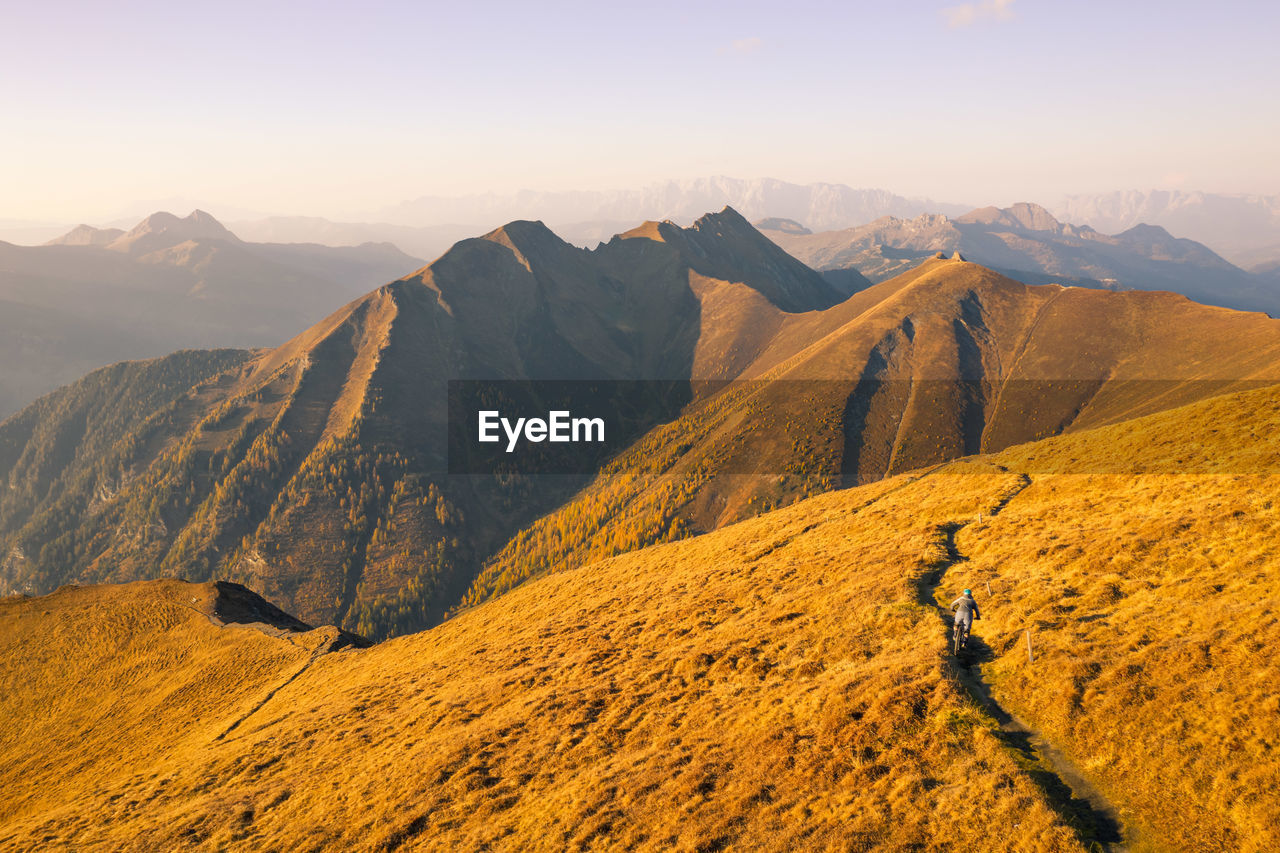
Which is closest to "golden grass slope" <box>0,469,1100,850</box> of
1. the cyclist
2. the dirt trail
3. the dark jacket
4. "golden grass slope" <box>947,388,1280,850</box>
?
the dirt trail

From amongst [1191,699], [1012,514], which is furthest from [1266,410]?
[1191,699]

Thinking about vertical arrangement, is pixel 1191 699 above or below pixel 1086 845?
above

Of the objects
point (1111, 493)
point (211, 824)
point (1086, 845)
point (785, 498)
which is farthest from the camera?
point (785, 498)

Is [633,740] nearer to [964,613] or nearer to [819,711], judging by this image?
[819,711]

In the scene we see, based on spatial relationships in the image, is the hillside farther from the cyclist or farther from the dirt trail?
the cyclist

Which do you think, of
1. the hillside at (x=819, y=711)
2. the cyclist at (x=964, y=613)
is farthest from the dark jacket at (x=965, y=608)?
the hillside at (x=819, y=711)

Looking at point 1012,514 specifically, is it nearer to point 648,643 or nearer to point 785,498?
point 648,643

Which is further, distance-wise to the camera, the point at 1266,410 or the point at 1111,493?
the point at 1266,410
